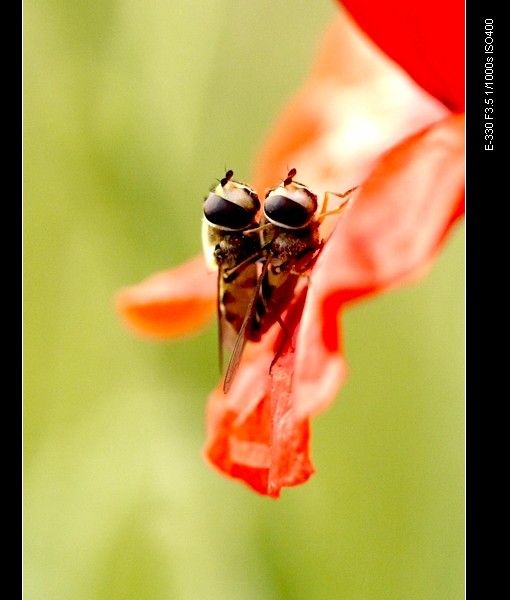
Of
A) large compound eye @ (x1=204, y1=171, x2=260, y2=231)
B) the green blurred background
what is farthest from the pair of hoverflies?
the green blurred background

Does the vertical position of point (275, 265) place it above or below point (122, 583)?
above

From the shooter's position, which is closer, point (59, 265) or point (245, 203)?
point (245, 203)

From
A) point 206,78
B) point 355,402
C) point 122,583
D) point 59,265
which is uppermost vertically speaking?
point 206,78

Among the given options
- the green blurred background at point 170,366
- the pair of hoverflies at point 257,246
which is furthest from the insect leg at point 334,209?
the green blurred background at point 170,366

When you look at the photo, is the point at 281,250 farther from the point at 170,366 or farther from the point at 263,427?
the point at 170,366
